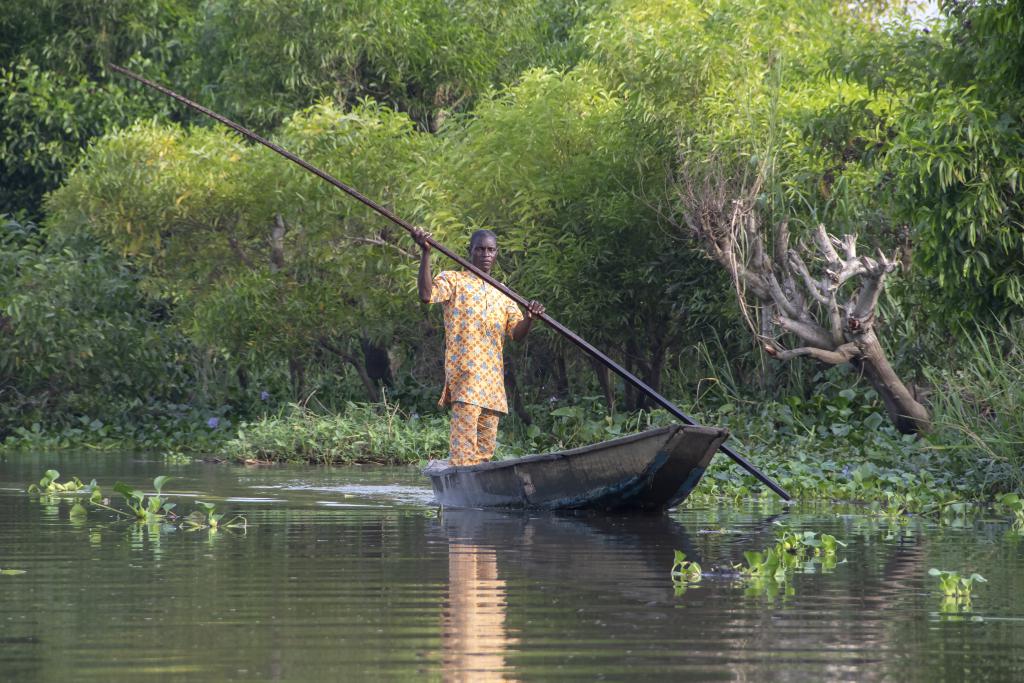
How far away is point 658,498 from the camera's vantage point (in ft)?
35.5

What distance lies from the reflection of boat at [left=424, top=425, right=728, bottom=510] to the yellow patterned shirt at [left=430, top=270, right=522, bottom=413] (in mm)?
554

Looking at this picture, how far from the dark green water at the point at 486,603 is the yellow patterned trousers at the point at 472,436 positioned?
32.9 inches

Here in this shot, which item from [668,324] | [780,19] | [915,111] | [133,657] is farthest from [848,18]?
[133,657]

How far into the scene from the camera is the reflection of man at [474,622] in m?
5.20

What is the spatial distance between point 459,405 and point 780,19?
7151mm

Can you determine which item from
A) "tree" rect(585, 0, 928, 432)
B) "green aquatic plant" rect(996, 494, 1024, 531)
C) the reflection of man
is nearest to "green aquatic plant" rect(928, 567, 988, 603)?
the reflection of man

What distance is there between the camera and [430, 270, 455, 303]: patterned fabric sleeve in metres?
11.3

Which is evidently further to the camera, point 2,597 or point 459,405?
point 459,405

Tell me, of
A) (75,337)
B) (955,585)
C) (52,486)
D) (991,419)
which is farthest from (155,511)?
(75,337)

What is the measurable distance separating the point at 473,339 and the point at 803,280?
17.0 feet

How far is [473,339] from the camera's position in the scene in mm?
11445

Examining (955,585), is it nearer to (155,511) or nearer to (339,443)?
(155,511)

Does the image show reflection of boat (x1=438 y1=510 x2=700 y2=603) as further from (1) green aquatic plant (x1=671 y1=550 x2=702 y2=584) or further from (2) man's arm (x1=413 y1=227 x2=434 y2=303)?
(2) man's arm (x1=413 y1=227 x2=434 y2=303)

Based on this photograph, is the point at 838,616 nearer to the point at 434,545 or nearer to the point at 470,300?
the point at 434,545
